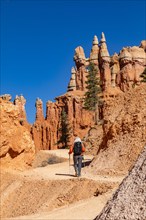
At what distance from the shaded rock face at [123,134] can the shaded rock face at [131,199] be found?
400 inches

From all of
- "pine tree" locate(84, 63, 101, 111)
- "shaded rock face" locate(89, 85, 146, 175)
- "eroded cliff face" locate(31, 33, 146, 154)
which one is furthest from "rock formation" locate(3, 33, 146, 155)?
"shaded rock face" locate(89, 85, 146, 175)

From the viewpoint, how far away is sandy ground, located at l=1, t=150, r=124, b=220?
32.0 feet

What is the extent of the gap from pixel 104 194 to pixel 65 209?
1216 mm

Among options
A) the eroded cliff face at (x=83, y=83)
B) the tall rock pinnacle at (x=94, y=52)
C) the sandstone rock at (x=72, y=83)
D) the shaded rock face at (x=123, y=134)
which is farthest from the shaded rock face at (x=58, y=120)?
the shaded rock face at (x=123, y=134)

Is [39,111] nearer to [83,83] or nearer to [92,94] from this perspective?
[83,83]

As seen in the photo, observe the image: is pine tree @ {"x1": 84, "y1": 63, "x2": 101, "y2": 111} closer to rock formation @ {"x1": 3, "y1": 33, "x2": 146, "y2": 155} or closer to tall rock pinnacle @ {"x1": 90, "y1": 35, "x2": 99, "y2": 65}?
rock formation @ {"x1": 3, "y1": 33, "x2": 146, "y2": 155}

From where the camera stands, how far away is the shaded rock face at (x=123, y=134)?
15672 millimetres

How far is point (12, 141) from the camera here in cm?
1761

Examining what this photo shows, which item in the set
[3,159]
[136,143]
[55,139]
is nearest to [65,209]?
[136,143]

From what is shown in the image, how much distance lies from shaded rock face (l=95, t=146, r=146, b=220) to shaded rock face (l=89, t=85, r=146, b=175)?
10.2 meters

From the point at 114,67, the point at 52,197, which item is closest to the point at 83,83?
the point at 114,67

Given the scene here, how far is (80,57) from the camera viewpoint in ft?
240

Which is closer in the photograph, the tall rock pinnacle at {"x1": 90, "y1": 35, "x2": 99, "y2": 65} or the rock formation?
the rock formation

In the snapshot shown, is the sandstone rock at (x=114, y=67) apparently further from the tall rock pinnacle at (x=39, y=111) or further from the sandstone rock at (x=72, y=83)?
the tall rock pinnacle at (x=39, y=111)
